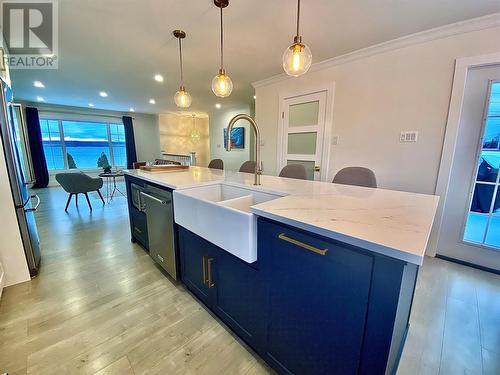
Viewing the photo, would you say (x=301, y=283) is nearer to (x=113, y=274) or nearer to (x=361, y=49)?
(x=113, y=274)

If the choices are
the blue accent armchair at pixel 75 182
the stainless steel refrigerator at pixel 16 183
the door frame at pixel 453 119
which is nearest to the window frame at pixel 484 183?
the door frame at pixel 453 119

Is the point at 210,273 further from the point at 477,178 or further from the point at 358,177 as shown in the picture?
the point at 477,178

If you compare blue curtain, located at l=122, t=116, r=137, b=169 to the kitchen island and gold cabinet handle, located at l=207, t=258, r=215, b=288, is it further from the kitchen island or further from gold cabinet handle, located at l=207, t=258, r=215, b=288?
gold cabinet handle, located at l=207, t=258, r=215, b=288

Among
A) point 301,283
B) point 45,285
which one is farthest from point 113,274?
point 301,283

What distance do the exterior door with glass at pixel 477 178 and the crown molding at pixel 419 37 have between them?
0.38 metres

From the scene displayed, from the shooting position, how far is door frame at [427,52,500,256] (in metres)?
1.95

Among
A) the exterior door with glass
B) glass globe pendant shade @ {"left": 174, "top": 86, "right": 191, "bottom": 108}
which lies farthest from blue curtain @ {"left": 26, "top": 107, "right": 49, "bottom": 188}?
the exterior door with glass

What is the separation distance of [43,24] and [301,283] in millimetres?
→ 3284

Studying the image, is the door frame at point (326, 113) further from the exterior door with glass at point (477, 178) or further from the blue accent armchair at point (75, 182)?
the blue accent armchair at point (75, 182)

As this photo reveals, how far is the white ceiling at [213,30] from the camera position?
1.77 metres

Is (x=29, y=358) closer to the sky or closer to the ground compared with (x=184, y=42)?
closer to the ground

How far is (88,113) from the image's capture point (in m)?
6.67

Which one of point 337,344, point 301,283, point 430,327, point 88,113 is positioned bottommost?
point 430,327

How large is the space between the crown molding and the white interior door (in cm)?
41
